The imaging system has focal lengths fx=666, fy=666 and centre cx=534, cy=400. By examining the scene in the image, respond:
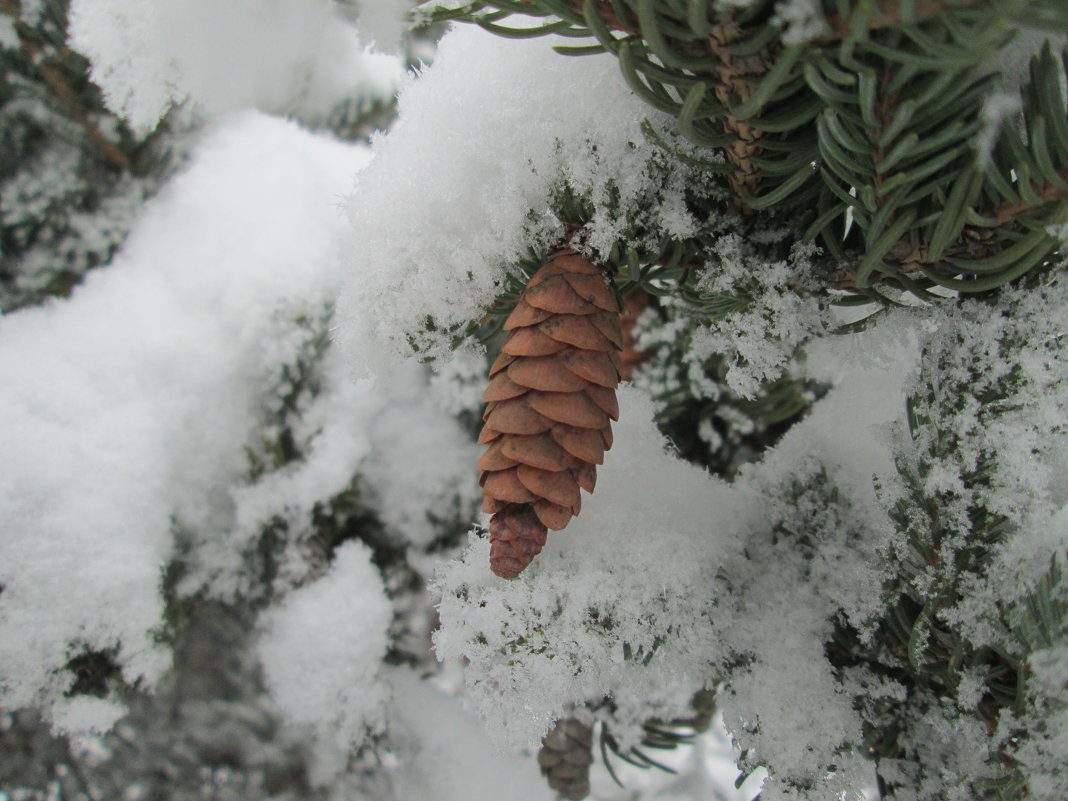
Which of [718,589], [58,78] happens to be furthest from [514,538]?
[58,78]

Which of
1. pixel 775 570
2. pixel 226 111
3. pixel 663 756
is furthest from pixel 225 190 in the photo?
pixel 663 756

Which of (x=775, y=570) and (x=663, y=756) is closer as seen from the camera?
(x=775, y=570)

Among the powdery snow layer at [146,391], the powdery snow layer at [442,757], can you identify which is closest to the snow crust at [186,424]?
the powdery snow layer at [146,391]

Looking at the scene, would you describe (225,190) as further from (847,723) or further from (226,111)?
(847,723)

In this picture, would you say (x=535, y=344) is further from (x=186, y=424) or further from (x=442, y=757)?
(x=442, y=757)

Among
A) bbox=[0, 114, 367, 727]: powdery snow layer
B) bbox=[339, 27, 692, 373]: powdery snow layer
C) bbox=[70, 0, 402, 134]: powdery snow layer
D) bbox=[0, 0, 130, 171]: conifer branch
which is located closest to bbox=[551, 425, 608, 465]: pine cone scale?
bbox=[339, 27, 692, 373]: powdery snow layer

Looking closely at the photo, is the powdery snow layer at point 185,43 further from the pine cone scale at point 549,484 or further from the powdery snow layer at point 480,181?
the pine cone scale at point 549,484
